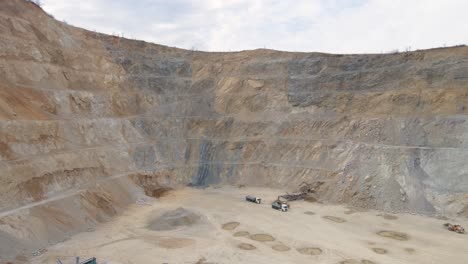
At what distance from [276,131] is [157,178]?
12495mm

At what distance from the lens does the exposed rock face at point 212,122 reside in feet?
78.2

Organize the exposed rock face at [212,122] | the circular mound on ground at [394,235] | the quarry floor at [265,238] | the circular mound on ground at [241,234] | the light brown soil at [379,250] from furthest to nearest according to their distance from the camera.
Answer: the exposed rock face at [212,122] < the circular mound on ground at [241,234] < the circular mound on ground at [394,235] < the light brown soil at [379,250] < the quarry floor at [265,238]

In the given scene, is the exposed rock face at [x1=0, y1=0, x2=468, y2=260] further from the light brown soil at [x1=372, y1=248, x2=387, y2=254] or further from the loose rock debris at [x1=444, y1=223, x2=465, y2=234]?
the light brown soil at [x1=372, y1=248, x2=387, y2=254]

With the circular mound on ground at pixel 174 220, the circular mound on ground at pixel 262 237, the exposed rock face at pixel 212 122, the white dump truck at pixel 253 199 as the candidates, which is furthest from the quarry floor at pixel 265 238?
the exposed rock face at pixel 212 122

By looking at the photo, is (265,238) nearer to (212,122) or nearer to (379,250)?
(379,250)

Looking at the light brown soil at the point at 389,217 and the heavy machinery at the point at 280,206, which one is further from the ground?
the light brown soil at the point at 389,217

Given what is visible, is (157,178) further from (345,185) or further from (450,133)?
(450,133)

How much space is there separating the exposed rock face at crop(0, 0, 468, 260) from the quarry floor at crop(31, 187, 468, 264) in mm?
2137

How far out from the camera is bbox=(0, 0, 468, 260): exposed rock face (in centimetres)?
2384

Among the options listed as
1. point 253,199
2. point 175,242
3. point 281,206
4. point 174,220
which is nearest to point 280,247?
point 175,242

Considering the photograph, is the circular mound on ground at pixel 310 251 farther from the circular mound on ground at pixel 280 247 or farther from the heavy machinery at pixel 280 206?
the heavy machinery at pixel 280 206

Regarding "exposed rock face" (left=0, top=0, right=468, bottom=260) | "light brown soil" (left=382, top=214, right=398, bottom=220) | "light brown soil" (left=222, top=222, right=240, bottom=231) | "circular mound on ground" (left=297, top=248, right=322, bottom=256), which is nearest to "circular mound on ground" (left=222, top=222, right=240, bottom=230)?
"light brown soil" (left=222, top=222, right=240, bottom=231)

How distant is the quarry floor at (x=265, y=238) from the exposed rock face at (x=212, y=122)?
2.14 m

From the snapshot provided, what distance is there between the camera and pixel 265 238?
20344 mm
